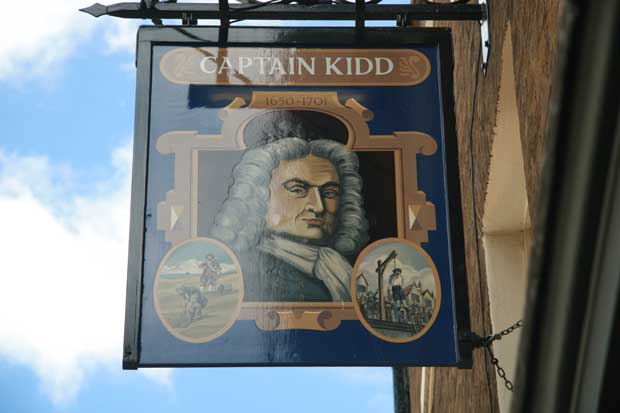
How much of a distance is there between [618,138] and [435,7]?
438cm

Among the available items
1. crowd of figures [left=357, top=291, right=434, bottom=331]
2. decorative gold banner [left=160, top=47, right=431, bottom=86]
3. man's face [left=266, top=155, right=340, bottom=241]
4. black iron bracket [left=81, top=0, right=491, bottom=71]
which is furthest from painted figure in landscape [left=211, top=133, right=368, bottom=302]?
black iron bracket [left=81, top=0, right=491, bottom=71]

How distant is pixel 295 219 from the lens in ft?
18.5

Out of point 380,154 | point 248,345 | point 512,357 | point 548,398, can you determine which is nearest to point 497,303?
point 512,357

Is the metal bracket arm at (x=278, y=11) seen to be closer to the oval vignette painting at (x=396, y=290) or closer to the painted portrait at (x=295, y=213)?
the painted portrait at (x=295, y=213)

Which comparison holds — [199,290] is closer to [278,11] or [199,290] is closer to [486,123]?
[278,11]

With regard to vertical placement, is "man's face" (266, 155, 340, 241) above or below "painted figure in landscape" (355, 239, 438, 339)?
above

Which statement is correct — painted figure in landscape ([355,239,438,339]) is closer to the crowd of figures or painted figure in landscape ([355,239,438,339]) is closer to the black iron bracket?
the crowd of figures

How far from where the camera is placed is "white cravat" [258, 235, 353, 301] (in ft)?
18.0

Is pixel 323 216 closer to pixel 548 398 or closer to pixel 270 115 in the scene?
pixel 270 115

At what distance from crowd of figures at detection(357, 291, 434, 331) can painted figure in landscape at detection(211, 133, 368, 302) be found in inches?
4.3

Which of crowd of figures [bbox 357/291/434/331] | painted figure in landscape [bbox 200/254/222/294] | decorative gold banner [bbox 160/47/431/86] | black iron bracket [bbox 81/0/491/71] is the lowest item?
crowd of figures [bbox 357/291/434/331]

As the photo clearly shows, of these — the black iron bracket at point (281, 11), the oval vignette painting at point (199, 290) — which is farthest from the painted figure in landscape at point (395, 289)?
the black iron bracket at point (281, 11)

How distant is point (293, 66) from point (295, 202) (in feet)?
2.66

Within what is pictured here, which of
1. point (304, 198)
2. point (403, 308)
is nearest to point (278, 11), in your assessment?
point (304, 198)
